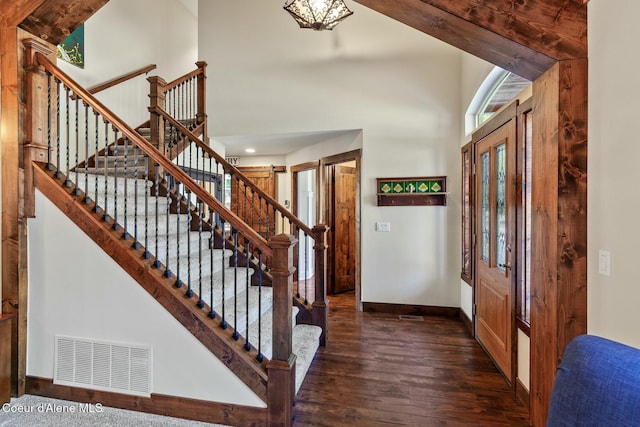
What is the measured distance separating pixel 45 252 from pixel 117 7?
3.82 metres

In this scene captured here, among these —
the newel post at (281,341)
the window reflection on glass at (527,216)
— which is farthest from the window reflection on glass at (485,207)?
the newel post at (281,341)

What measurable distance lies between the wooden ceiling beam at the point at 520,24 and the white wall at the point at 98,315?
2.30 meters

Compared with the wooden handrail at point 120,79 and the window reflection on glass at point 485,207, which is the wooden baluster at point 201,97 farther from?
the window reflection on glass at point 485,207

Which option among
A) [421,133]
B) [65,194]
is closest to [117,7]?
[65,194]

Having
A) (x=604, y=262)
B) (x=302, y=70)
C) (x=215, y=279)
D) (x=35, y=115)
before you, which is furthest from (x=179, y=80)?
(x=604, y=262)

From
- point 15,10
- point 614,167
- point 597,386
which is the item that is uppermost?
point 15,10

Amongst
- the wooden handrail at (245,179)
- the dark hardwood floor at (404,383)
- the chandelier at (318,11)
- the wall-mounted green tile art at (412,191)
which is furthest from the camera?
the wall-mounted green tile art at (412,191)

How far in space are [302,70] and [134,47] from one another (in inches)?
99.9

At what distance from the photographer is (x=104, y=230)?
6.68 feet

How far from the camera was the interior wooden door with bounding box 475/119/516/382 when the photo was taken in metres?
2.37

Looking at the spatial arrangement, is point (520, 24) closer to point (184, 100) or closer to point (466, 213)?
point (466, 213)

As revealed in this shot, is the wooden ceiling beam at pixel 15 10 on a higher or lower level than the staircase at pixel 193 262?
higher

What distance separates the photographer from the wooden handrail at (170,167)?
1881 millimetres

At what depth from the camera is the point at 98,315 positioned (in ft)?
6.77
